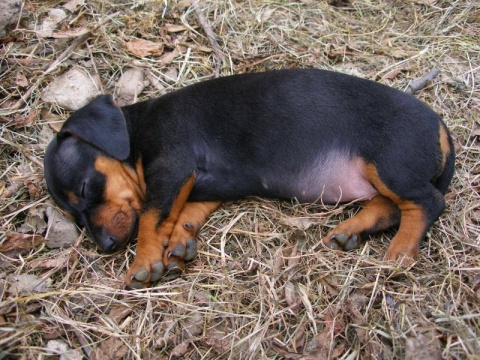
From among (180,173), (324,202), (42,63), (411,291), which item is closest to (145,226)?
(180,173)

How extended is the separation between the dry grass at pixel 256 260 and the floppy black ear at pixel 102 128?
2.62ft

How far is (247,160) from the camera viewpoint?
436 cm

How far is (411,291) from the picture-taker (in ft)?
Answer: 11.8

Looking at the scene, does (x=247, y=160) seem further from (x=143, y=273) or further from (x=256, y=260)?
(x=143, y=273)

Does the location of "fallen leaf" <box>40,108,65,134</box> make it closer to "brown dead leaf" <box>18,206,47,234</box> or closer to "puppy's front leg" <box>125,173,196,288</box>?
"brown dead leaf" <box>18,206,47,234</box>

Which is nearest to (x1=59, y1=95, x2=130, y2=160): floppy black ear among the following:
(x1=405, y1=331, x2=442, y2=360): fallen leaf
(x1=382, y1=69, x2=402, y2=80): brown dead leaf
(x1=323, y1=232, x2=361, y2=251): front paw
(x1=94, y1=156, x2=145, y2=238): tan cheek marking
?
(x1=94, y1=156, x2=145, y2=238): tan cheek marking

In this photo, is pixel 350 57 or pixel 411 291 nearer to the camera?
pixel 411 291

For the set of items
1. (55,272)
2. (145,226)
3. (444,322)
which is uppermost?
(444,322)

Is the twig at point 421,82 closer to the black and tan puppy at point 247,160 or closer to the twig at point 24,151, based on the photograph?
the black and tan puppy at point 247,160

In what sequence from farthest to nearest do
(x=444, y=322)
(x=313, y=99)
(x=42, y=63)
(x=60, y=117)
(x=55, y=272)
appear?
(x=42, y=63)
(x=60, y=117)
(x=313, y=99)
(x=55, y=272)
(x=444, y=322)

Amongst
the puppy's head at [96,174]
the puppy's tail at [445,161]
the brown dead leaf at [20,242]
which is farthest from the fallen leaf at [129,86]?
the puppy's tail at [445,161]

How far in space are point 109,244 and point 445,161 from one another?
9.04 feet

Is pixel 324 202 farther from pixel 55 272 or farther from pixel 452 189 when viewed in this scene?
pixel 55 272

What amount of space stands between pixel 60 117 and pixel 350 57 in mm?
3218
